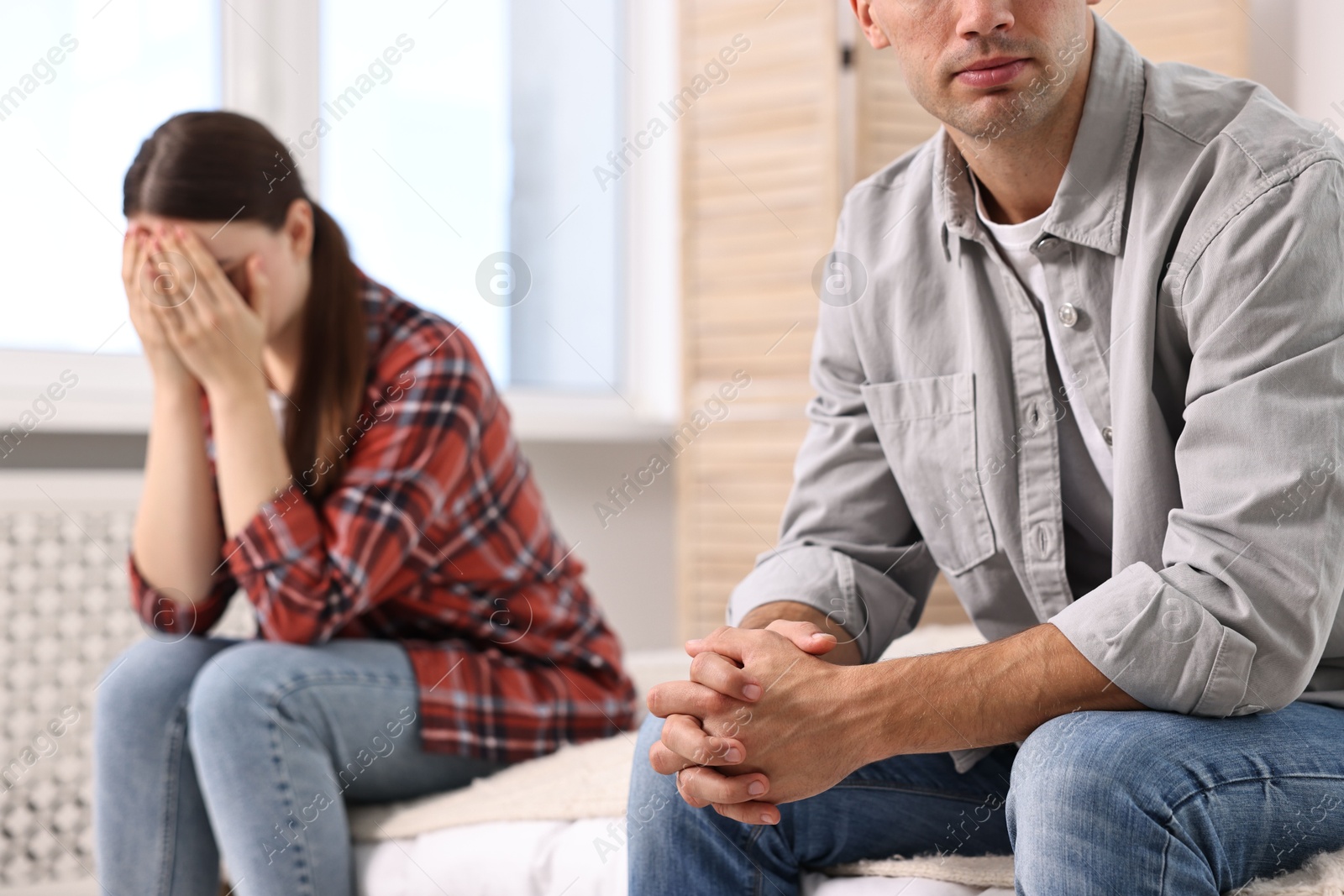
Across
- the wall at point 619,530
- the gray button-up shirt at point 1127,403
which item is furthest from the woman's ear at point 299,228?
the wall at point 619,530

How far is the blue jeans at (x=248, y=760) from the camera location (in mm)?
1027

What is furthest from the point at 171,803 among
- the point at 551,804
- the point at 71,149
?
the point at 71,149

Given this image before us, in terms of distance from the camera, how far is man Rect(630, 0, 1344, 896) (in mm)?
665

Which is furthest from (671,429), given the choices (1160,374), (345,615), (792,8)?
(1160,374)

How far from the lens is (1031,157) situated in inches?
33.4

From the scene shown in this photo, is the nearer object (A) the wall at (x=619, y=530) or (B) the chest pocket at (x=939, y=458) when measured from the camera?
(B) the chest pocket at (x=939, y=458)

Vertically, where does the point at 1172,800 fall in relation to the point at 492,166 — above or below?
below

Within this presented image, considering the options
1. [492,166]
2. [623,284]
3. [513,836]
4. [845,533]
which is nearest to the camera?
[845,533]

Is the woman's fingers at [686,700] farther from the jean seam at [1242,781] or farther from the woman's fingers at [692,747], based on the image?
the jean seam at [1242,781]

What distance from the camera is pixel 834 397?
993 mm

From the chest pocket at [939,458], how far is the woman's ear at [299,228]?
0.64 meters

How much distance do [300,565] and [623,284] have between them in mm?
1685

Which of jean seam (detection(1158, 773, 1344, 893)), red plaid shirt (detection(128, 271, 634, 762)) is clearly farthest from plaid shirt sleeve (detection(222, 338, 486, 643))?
jean seam (detection(1158, 773, 1344, 893))

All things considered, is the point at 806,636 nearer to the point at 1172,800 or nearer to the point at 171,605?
the point at 1172,800
